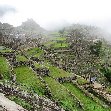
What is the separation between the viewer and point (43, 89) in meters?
53.2

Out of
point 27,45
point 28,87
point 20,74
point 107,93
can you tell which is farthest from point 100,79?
point 27,45

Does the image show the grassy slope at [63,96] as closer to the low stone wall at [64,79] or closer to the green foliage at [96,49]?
the low stone wall at [64,79]

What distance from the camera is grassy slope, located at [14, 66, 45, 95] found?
175ft

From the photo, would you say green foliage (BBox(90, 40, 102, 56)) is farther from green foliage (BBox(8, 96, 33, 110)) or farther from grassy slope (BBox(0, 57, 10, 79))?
green foliage (BBox(8, 96, 33, 110))

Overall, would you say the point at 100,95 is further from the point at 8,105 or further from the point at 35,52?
the point at 35,52

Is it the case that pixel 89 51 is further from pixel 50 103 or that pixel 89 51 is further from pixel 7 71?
pixel 50 103

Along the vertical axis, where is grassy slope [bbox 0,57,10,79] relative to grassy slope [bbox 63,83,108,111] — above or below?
above

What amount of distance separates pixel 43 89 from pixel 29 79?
4167 mm

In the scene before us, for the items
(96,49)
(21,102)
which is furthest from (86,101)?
(96,49)

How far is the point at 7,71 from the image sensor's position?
57219mm

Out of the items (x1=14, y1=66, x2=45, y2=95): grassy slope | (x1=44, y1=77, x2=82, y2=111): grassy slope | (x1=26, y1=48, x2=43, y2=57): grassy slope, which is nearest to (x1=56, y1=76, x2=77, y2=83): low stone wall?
(x1=44, y1=77, x2=82, y2=111): grassy slope

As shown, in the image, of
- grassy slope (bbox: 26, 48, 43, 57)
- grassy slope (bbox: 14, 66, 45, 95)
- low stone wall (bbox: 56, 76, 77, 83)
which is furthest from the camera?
grassy slope (bbox: 26, 48, 43, 57)

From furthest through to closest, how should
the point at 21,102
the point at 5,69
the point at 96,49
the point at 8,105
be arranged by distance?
1. the point at 96,49
2. the point at 5,69
3. the point at 21,102
4. the point at 8,105

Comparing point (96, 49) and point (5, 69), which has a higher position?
point (5, 69)
